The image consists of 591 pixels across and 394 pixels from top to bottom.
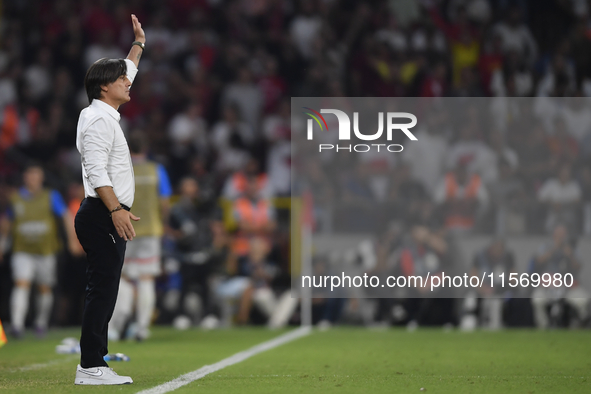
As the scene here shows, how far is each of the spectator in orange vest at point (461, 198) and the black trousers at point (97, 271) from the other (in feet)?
22.8

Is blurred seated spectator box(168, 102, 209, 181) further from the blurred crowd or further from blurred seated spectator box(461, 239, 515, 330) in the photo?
blurred seated spectator box(461, 239, 515, 330)

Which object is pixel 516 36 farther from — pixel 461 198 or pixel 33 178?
pixel 33 178

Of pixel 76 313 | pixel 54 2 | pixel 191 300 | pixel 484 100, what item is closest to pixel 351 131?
pixel 484 100

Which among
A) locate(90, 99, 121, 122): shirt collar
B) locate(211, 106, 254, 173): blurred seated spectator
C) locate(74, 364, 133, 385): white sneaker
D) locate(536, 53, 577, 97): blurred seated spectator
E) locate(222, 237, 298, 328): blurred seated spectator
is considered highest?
locate(536, 53, 577, 97): blurred seated spectator

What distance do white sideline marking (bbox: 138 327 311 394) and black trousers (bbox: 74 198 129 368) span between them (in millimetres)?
464

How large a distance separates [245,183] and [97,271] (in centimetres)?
801

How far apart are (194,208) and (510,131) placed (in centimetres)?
442

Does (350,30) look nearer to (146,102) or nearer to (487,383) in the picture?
(146,102)

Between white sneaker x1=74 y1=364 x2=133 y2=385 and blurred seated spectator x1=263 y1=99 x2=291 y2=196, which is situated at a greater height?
blurred seated spectator x1=263 y1=99 x2=291 y2=196

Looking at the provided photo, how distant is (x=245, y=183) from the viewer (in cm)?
1348

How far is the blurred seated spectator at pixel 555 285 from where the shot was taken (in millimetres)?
11500

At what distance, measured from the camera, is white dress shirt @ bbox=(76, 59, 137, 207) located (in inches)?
214

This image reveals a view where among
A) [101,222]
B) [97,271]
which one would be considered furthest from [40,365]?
[101,222]

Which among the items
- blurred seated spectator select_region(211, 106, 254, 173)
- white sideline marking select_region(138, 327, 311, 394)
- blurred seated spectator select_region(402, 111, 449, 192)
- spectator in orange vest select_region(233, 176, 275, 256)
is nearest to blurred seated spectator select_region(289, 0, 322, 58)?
blurred seated spectator select_region(211, 106, 254, 173)
